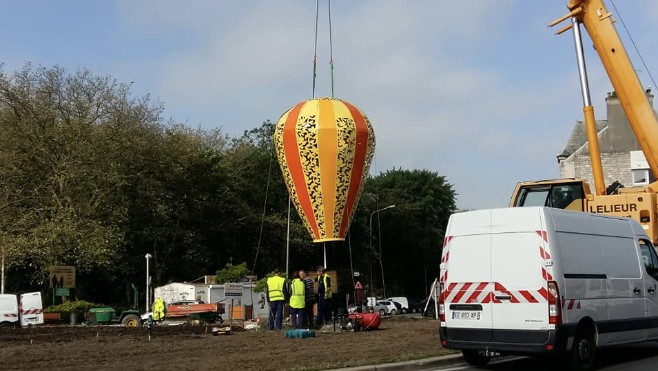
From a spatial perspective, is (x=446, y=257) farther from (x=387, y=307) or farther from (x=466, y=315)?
(x=387, y=307)

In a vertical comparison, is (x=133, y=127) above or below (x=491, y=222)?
above

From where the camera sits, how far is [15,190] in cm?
3972

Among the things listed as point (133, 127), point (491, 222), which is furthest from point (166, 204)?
point (491, 222)

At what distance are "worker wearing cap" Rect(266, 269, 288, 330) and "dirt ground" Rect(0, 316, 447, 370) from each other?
161cm

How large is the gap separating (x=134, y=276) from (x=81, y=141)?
12.5 meters

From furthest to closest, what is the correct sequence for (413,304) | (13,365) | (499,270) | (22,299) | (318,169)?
(413,304), (22,299), (318,169), (13,365), (499,270)

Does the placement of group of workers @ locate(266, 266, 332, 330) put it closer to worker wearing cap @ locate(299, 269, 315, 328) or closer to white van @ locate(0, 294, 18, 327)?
worker wearing cap @ locate(299, 269, 315, 328)

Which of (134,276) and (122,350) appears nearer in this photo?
(122,350)

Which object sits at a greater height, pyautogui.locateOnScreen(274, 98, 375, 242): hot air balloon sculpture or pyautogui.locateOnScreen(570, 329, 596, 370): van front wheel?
pyautogui.locateOnScreen(274, 98, 375, 242): hot air balloon sculpture

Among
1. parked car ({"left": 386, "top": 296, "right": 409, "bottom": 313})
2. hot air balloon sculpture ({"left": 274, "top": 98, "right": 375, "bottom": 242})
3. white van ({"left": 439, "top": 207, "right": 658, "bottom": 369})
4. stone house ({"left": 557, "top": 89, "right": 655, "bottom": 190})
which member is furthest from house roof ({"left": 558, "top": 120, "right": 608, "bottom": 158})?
white van ({"left": 439, "top": 207, "right": 658, "bottom": 369})

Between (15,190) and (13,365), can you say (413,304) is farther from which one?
(13,365)

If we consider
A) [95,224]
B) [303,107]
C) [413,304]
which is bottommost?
[413,304]

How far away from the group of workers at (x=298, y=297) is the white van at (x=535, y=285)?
27.0ft

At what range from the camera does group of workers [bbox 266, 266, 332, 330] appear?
818 inches
